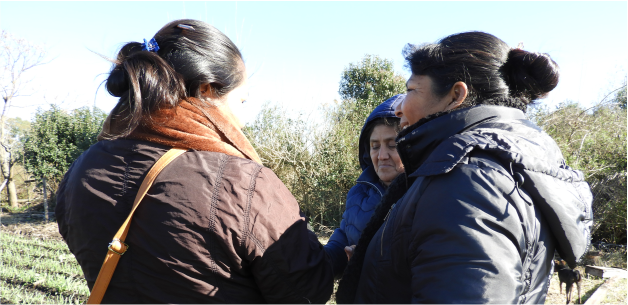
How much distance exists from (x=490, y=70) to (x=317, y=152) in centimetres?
878

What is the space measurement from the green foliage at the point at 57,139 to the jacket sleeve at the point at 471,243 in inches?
533

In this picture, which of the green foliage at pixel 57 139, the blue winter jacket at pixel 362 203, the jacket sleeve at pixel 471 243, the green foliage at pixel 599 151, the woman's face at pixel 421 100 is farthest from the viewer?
the green foliage at pixel 57 139

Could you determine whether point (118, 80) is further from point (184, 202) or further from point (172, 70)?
point (184, 202)

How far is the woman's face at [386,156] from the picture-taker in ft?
8.29

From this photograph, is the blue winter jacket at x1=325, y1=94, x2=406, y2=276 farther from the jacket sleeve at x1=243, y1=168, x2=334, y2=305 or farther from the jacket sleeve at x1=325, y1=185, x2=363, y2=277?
the jacket sleeve at x1=243, y1=168, x2=334, y2=305

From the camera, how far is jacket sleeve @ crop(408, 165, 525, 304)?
94cm

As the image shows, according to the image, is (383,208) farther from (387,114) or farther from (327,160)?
(327,160)

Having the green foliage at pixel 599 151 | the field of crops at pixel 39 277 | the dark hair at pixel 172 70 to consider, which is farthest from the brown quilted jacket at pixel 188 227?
the green foliage at pixel 599 151

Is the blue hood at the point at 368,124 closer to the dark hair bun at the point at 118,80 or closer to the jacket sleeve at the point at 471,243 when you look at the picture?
the jacket sleeve at the point at 471,243

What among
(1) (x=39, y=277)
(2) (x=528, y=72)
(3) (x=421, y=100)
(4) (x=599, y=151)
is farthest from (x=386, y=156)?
(4) (x=599, y=151)

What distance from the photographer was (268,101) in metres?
10.8

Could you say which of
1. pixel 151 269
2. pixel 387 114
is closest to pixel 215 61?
pixel 151 269

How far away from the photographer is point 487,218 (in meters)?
A: 0.95

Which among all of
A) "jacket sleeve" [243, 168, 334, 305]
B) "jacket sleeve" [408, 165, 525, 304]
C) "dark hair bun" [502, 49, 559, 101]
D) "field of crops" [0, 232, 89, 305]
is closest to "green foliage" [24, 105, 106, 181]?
"field of crops" [0, 232, 89, 305]
